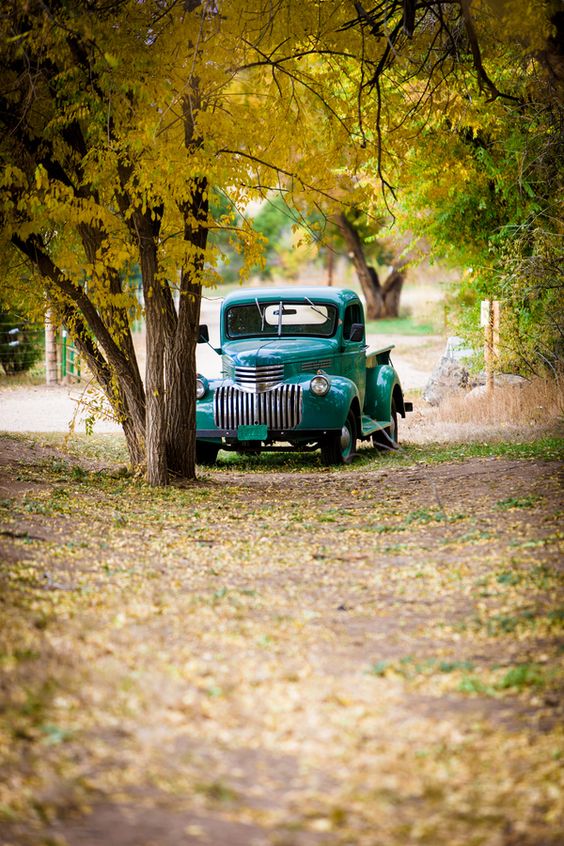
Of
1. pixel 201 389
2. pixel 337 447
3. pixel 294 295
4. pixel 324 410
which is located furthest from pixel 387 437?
pixel 201 389

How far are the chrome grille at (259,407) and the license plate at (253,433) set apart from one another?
0.23 feet

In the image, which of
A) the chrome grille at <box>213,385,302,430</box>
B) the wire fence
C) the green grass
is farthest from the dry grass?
the green grass

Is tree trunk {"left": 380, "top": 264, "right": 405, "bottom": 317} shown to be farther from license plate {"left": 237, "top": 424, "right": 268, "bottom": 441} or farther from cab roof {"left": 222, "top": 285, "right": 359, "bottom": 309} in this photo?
license plate {"left": 237, "top": 424, "right": 268, "bottom": 441}

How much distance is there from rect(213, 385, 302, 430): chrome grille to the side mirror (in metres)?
1.26

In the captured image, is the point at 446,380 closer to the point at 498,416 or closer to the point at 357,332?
the point at 498,416

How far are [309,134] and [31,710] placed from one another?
7.12 m

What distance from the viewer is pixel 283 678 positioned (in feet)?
14.3

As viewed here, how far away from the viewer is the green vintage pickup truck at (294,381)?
11.6m

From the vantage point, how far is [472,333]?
696 inches

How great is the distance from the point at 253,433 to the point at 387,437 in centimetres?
216

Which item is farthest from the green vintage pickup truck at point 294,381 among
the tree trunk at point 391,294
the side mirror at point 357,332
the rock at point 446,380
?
the tree trunk at point 391,294

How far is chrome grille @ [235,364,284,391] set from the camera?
38.5ft

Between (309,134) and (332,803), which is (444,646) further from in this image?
(309,134)

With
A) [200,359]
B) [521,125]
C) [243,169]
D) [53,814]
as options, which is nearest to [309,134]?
[243,169]
